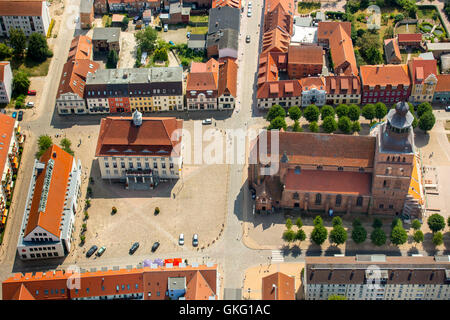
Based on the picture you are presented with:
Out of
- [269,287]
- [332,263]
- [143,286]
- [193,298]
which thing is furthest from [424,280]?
[143,286]

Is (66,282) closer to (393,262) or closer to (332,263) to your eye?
(332,263)

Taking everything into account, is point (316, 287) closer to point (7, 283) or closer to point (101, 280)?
point (101, 280)

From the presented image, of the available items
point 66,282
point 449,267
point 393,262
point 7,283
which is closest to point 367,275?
point 393,262
